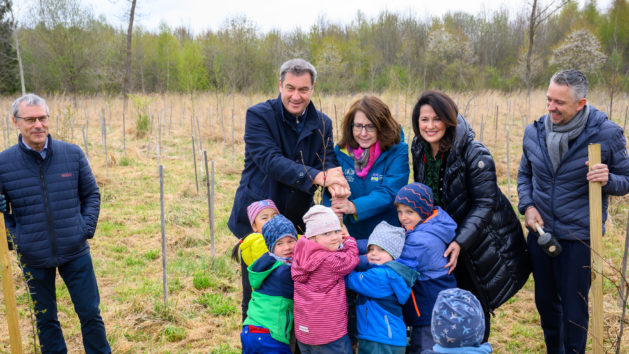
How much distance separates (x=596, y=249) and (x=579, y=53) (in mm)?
20146

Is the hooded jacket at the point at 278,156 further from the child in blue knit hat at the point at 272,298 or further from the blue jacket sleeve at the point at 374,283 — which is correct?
the blue jacket sleeve at the point at 374,283

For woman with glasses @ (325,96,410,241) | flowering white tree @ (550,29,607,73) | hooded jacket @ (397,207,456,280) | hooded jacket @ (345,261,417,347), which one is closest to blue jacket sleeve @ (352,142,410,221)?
woman with glasses @ (325,96,410,241)

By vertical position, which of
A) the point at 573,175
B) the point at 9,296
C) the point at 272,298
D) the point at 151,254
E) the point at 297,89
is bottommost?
the point at 151,254

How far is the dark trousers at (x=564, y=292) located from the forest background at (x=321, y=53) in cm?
1232

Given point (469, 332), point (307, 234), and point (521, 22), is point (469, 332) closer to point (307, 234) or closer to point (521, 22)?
point (307, 234)

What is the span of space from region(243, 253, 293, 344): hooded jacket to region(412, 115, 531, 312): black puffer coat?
0.88m

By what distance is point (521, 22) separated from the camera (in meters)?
26.0

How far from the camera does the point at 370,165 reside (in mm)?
2463

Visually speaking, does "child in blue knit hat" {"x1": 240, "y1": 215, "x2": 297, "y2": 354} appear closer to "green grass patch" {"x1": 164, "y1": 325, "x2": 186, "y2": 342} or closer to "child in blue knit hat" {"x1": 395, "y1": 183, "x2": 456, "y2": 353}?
"child in blue knit hat" {"x1": 395, "y1": 183, "x2": 456, "y2": 353}

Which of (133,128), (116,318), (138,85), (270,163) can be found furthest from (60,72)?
(270,163)

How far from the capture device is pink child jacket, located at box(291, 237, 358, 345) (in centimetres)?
195

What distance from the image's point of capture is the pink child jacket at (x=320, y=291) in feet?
6.40

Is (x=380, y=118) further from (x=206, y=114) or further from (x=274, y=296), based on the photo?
(x=206, y=114)

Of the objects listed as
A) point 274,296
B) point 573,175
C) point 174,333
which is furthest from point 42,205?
point 573,175
